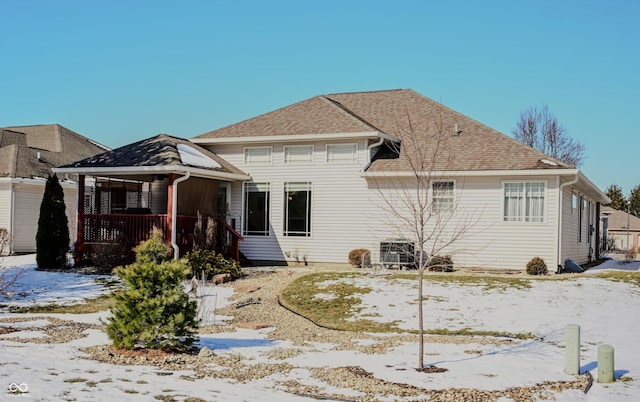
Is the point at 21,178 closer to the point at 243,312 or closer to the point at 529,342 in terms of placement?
the point at 243,312

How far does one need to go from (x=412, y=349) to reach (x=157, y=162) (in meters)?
10.8

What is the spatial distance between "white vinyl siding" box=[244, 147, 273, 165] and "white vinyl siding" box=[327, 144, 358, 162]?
2.17 meters

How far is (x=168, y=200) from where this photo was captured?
1856 centimetres

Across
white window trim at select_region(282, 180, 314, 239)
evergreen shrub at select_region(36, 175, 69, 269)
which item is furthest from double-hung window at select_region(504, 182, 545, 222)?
evergreen shrub at select_region(36, 175, 69, 269)

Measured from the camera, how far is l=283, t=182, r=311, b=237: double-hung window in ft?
68.6

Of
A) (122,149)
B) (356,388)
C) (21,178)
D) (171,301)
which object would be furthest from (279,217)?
(356,388)

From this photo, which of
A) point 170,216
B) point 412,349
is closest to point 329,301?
point 412,349

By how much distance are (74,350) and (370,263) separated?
38.8 feet

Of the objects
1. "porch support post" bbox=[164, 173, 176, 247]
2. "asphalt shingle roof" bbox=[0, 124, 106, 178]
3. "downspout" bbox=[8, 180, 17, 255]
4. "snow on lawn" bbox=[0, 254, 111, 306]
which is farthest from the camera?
"asphalt shingle roof" bbox=[0, 124, 106, 178]

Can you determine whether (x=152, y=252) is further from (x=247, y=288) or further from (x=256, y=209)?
(x=256, y=209)

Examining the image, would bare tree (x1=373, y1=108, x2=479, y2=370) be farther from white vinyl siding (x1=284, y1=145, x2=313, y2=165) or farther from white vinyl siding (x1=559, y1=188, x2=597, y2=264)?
white vinyl siding (x1=559, y1=188, x2=597, y2=264)

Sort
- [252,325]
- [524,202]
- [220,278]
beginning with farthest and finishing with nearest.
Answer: [524,202] → [220,278] → [252,325]

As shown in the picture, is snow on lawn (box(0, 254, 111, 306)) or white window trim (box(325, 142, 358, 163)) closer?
snow on lawn (box(0, 254, 111, 306))

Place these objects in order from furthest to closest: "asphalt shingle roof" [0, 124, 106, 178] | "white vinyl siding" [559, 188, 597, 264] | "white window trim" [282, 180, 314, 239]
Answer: "asphalt shingle roof" [0, 124, 106, 178], "white window trim" [282, 180, 314, 239], "white vinyl siding" [559, 188, 597, 264]
